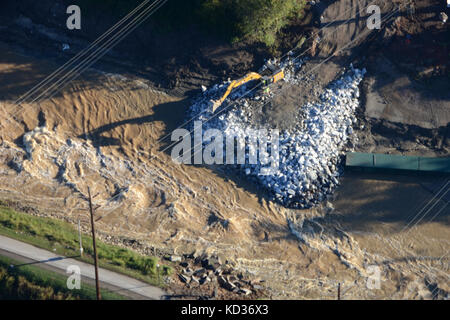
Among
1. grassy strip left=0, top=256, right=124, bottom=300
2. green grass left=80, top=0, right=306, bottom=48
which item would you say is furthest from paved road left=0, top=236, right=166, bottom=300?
green grass left=80, top=0, right=306, bottom=48

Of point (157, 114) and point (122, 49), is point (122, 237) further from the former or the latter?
point (122, 49)

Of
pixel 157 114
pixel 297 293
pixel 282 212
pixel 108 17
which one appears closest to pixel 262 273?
pixel 297 293

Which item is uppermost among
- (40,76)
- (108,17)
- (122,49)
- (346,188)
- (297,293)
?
(108,17)

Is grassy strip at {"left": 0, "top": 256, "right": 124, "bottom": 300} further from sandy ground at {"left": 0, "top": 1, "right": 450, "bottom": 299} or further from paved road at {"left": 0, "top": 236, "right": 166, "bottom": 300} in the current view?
sandy ground at {"left": 0, "top": 1, "right": 450, "bottom": 299}

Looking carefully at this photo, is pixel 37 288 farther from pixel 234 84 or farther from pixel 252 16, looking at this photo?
pixel 252 16

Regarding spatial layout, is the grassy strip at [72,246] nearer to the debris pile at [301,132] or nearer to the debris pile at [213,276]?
the debris pile at [213,276]

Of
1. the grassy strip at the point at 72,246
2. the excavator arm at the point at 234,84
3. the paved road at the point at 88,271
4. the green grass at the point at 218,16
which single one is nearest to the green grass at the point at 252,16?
the green grass at the point at 218,16
